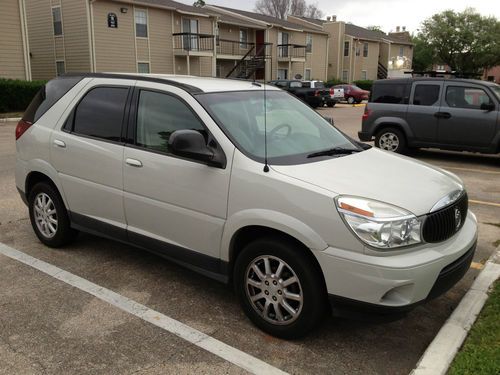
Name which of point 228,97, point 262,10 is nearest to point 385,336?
point 228,97

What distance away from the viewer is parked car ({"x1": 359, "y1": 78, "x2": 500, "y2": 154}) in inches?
399

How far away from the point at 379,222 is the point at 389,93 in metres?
9.00

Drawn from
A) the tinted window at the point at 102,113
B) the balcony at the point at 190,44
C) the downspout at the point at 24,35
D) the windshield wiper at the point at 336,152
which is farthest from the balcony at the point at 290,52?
the windshield wiper at the point at 336,152

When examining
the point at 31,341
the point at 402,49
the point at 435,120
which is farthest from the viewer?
the point at 402,49

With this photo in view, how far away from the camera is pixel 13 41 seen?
873 inches

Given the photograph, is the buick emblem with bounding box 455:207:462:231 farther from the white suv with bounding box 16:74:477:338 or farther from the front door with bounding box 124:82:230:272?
the front door with bounding box 124:82:230:272

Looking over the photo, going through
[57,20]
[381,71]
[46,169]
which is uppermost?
[57,20]

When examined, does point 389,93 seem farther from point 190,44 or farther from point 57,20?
point 57,20

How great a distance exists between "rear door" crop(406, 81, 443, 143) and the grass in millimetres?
7560

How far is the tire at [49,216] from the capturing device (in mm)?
4945

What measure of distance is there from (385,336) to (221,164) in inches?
68.6

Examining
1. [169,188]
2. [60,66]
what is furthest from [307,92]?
[169,188]

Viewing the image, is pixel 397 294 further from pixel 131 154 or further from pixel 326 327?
pixel 131 154

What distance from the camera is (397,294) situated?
304 cm
